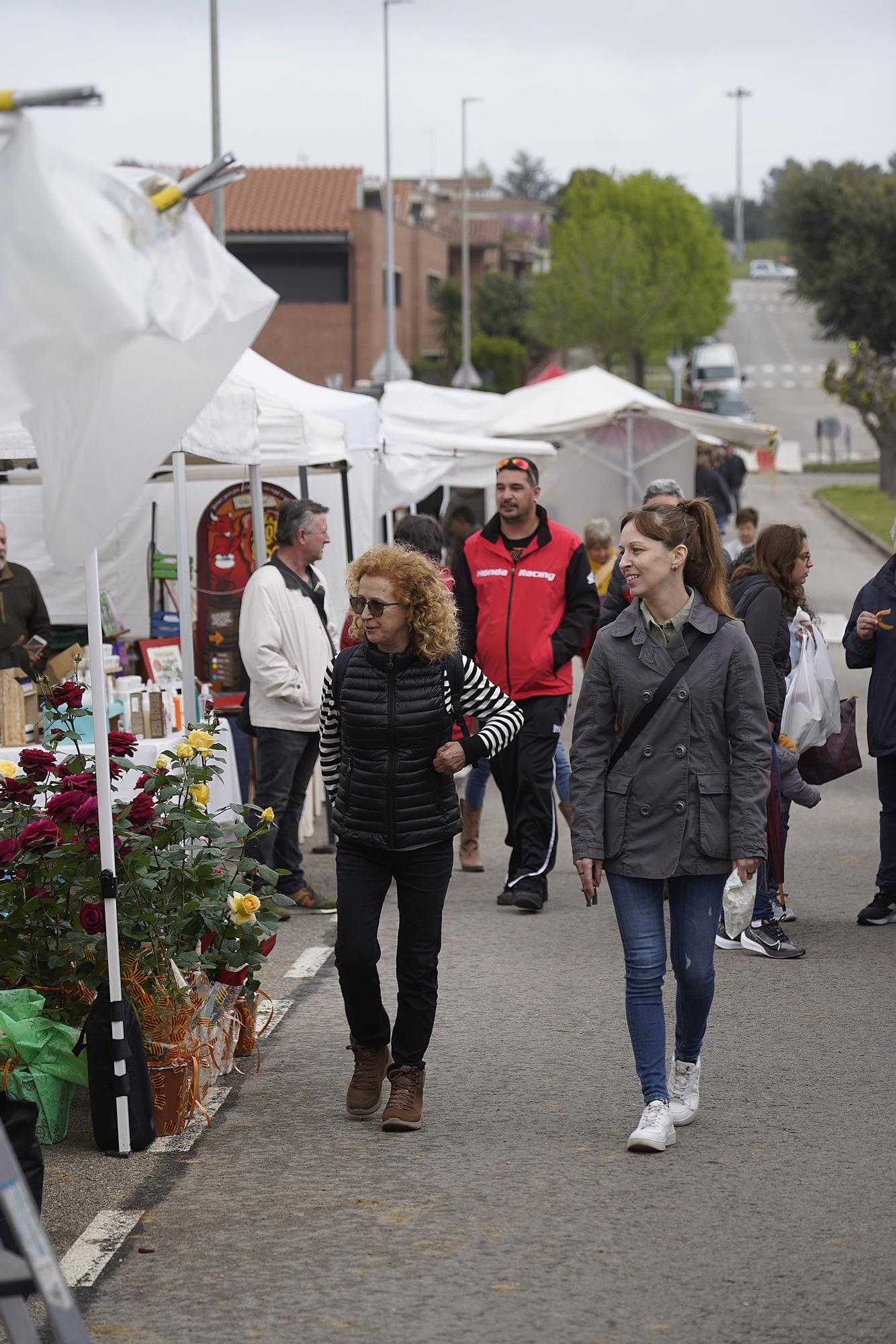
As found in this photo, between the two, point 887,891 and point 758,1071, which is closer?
point 758,1071

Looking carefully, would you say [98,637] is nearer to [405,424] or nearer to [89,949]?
[89,949]

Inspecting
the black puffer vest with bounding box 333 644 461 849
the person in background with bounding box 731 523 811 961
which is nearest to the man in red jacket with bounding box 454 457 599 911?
the person in background with bounding box 731 523 811 961

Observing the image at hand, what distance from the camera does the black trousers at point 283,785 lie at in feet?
27.9

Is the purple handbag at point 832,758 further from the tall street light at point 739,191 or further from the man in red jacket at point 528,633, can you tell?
the tall street light at point 739,191

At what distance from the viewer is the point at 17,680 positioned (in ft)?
27.9

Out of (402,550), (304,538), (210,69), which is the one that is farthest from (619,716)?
(210,69)

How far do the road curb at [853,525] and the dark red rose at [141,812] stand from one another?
85.3 ft

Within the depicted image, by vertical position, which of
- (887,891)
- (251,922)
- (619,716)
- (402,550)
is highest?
(402,550)

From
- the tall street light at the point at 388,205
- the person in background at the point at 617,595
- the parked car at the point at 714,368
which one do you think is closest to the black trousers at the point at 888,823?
the person in background at the point at 617,595

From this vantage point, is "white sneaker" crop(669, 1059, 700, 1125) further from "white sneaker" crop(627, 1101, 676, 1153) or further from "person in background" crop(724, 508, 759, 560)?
"person in background" crop(724, 508, 759, 560)

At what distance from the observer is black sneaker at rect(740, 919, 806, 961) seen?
25.4 feet

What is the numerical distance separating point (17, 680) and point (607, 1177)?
4.58 metres

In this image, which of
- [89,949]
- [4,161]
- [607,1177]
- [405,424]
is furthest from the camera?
[405,424]

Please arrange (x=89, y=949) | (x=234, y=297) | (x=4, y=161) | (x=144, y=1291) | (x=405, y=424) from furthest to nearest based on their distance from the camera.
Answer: (x=405, y=424) < (x=89, y=949) < (x=144, y=1291) < (x=234, y=297) < (x=4, y=161)
